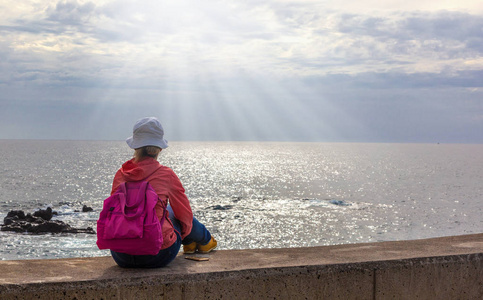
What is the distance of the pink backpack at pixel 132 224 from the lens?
378 centimetres

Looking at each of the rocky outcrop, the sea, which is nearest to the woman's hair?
the sea

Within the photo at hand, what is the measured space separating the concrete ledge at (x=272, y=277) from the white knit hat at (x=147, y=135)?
3.47 ft

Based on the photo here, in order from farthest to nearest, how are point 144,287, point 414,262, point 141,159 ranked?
point 141,159
point 414,262
point 144,287

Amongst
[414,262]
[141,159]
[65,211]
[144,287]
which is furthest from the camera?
[65,211]

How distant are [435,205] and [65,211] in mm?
44160

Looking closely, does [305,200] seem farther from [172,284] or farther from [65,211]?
[172,284]

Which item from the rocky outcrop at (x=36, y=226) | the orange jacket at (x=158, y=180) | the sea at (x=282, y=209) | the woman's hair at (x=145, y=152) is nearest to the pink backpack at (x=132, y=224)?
the orange jacket at (x=158, y=180)

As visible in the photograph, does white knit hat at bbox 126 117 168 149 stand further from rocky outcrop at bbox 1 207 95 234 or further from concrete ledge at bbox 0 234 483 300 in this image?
rocky outcrop at bbox 1 207 95 234

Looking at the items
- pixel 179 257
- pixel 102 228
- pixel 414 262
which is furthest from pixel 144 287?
pixel 414 262

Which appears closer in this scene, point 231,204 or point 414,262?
point 414,262

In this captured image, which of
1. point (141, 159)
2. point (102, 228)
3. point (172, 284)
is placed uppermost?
point (141, 159)

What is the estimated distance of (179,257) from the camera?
4.44 metres

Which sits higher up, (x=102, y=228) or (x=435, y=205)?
(x=102, y=228)

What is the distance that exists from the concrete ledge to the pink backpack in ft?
0.62
